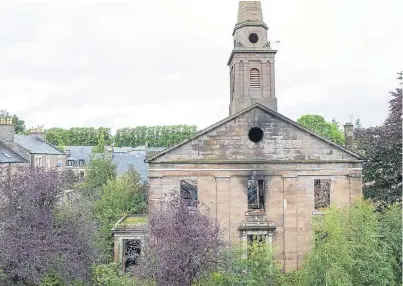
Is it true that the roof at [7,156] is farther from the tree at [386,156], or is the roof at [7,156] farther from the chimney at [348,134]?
the tree at [386,156]

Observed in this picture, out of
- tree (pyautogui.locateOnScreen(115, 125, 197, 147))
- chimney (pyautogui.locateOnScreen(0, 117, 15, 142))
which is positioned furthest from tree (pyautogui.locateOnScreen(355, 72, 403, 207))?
tree (pyautogui.locateOnScreen(115, 125, 197, 147))

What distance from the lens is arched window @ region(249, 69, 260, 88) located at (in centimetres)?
2597

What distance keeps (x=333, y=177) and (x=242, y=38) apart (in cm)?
886

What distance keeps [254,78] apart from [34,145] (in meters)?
33.6

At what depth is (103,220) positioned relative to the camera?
31.7 meters

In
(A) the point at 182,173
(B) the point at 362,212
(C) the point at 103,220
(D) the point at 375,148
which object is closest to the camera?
(B) the point at 362,212

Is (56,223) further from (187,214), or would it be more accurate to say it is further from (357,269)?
(357,269)

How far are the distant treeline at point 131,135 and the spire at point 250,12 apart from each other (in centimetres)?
8955

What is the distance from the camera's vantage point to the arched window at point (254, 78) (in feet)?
85.2

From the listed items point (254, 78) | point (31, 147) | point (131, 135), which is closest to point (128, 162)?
point (31, 147)

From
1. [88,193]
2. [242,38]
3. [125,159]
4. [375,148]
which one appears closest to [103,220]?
[88,193]

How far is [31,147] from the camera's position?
50219 millimetres

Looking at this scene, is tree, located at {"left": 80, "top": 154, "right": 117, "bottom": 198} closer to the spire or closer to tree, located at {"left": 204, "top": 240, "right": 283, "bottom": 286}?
the spire

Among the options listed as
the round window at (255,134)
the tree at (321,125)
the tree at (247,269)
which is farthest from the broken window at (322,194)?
the tree at (321,125)
